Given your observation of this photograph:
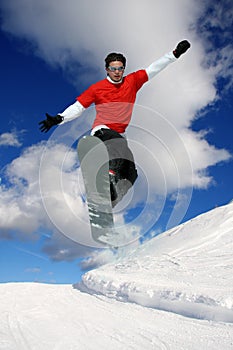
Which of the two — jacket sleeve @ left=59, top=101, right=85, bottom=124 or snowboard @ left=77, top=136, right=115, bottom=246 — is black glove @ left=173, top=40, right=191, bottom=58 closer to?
jacket sleeve @ left=59, top=101, right=85, bottom=124

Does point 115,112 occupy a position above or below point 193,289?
above

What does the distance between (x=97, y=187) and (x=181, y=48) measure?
10.0ft

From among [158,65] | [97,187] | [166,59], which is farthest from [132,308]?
[166,59]

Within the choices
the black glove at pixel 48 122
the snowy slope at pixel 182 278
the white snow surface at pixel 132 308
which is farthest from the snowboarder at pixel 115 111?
the snowy slope at pixel 182 278

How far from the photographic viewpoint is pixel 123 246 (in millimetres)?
6512

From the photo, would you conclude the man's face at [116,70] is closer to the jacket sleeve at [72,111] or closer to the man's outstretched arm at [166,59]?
the man's outstretched arm at [166,59]

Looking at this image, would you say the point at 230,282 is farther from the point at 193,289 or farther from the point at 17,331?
the point at 17,331

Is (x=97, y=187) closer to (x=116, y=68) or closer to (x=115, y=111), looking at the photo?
(x=115, y=111)

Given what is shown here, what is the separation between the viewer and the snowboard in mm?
6307

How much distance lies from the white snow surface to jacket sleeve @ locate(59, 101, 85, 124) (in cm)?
364

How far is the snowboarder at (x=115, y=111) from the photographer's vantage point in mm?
6266

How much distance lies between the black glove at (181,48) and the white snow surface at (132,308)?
464 centimetres

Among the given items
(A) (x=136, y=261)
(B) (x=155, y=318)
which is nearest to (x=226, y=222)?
(A) (x=136, y=261)

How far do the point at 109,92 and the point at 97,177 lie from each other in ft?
5.29
